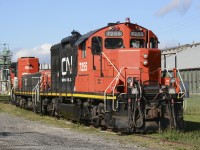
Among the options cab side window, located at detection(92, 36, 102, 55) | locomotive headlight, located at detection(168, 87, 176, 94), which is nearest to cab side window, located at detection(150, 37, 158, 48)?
cab side window, located at detection(92, 36, 102, 55)

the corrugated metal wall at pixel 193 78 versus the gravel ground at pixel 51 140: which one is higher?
the corrugated metal wall at pixel 193 78

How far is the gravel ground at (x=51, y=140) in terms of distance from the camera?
394 inches

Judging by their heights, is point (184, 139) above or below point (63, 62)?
below

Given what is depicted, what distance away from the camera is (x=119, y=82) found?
1332 centimetres

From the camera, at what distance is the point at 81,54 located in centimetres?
1542

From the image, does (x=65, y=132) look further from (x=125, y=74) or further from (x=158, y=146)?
(x=158, y=146)

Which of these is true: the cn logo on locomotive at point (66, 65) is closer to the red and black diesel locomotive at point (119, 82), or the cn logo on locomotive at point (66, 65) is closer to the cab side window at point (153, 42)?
the red and black diesel locomotive at point (119, 82)

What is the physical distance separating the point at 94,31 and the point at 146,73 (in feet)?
8.20

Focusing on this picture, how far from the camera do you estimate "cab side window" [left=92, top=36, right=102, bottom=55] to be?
1427 centimetres

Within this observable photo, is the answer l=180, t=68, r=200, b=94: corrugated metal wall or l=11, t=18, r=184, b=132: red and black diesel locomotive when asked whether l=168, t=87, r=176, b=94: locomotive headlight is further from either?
l=180, t=68, r=200, b=94: corrugated metal wall

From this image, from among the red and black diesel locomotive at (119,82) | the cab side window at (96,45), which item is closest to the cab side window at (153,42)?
the red and black diesel locomotive at (119,82)

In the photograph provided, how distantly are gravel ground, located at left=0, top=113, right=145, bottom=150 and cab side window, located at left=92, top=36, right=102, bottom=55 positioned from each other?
291 centimetres

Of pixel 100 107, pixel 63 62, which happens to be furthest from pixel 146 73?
pixel 63 62

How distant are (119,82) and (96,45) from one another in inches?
71.3
